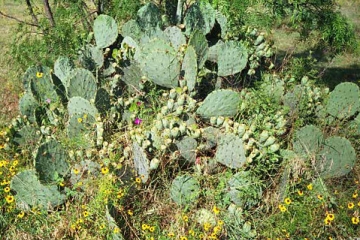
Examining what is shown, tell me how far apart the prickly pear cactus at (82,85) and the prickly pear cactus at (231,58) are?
114 cm

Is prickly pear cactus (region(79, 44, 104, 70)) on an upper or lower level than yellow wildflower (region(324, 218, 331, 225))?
upper

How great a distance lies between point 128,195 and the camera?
133 inches

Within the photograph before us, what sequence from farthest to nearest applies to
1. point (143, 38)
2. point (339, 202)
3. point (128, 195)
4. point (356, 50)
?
point (356, 50) < point (143, 38) < point (339, 202) < point (128, 195)

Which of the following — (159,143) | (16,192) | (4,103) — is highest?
(159,143)

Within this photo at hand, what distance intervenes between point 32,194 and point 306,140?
2.14 meters

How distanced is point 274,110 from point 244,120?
1.15ft

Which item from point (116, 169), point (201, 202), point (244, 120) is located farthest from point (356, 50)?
point (116, 169)

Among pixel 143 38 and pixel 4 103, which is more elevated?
pixel 143 38

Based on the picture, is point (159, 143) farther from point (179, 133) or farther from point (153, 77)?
point (153, 77)

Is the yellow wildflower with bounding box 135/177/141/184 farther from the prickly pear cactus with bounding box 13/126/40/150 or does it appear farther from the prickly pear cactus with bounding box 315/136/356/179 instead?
the prickly pear cactus with bounding box 315/136/356/179

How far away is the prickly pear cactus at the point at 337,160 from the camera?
12.3 ft

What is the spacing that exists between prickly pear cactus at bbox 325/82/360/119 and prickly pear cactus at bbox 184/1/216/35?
1.34 metres

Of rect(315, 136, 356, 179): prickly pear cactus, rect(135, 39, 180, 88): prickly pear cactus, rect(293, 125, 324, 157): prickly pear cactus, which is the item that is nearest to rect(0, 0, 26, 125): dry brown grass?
rect(135, 39, 180, 88): prickly pear cactus

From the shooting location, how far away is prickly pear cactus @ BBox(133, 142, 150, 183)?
11.1 feet
